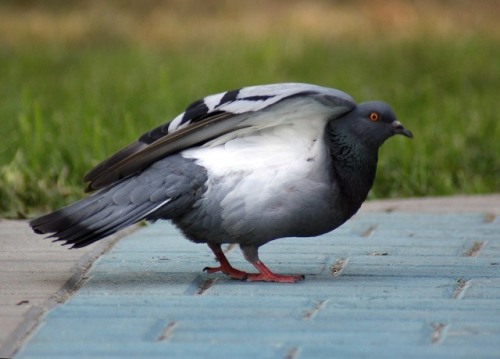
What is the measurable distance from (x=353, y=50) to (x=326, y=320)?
8.75 metres

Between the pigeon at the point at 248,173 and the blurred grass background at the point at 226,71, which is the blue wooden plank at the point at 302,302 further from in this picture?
the blurred grass background at the point at 226,71

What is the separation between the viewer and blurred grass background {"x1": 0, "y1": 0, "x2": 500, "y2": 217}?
6.72m

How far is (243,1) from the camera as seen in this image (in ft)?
58.2

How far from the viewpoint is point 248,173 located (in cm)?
411

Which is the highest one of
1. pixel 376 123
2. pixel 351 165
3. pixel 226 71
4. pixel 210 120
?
pixel 210 120

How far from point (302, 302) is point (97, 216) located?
0.83 m

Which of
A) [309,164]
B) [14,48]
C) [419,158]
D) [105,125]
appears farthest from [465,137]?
[14,48]

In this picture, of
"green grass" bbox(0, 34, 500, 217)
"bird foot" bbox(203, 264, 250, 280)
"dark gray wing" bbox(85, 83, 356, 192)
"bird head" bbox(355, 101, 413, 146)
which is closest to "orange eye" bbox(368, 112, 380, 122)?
"bird head" bbox(355, 101, 413, 146)

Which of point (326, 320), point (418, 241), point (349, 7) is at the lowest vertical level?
point (349, 7)

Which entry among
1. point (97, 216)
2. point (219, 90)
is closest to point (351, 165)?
point (97, 216)

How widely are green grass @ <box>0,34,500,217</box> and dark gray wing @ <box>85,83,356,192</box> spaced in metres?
1.67

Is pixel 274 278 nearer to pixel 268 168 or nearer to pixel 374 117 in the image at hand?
pixel 268 168

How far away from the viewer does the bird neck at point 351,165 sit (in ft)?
13.8

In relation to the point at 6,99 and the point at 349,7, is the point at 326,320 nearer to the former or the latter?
the point at 6,99
